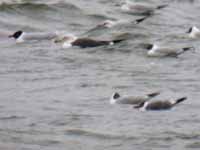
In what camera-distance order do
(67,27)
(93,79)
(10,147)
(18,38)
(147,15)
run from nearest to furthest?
(10,147)
(93,79)
(18,38)
(67,27)
(147,15)

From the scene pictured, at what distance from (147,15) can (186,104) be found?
7.61 metres

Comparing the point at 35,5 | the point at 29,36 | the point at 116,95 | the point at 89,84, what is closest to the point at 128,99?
the point at 116,95

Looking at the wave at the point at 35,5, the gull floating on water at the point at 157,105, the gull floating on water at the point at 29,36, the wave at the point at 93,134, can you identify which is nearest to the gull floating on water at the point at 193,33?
the gull floating on water at the point at 29,36

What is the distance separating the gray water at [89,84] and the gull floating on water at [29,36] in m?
A: 0.19

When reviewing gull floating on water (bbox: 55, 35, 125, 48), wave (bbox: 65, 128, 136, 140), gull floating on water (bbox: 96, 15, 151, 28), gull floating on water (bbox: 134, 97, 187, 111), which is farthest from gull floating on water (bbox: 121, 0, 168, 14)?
wave (bbox: 65, 128, 136, 140)

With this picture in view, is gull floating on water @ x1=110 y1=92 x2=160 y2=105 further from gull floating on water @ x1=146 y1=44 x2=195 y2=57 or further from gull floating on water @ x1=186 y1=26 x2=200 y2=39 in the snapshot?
gull floating on water @ x1=186 y1=26 x2=200 y2=39

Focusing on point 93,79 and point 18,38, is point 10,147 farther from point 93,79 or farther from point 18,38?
point 18,38

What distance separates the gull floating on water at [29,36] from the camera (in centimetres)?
1629

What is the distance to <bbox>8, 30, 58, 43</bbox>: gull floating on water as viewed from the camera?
16.3 m

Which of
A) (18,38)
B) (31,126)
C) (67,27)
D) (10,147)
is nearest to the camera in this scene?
(10,147)

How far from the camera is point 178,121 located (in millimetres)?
11094

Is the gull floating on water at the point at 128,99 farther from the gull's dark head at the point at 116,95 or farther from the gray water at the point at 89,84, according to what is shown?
the gray water at the point at 89,84

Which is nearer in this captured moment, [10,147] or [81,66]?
[10,147]

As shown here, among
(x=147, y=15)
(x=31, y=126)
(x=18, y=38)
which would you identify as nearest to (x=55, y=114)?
(x=31, y=126)
